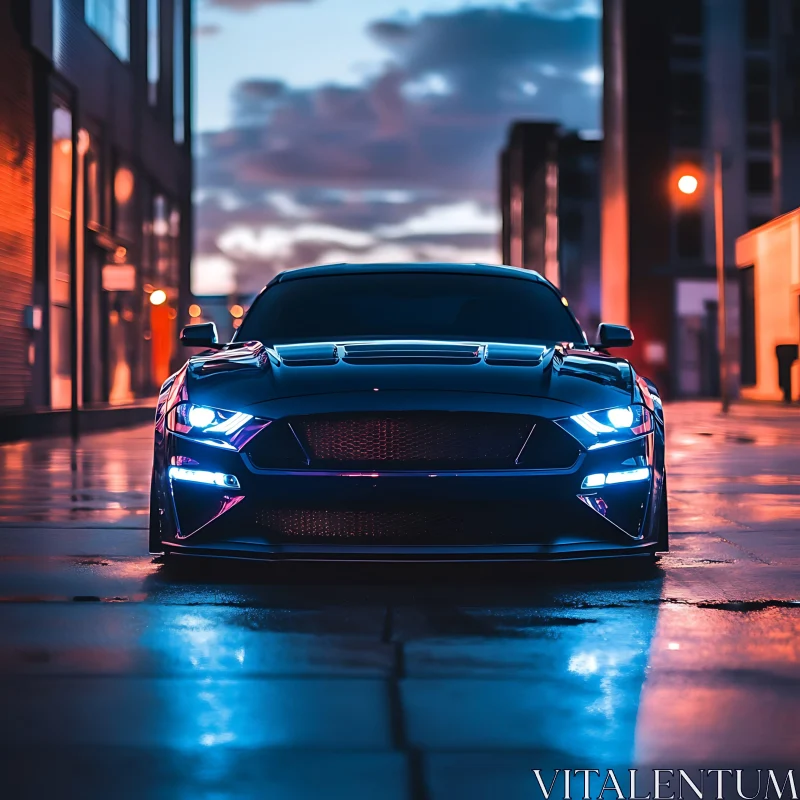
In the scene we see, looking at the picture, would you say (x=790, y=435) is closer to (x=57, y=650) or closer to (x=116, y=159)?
(x=57, y=650)

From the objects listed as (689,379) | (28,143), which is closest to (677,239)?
(689,379)

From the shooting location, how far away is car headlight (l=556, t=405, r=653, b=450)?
588 centimetres

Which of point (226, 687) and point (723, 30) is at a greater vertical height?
point (723, 30)

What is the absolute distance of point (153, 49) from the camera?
184ft

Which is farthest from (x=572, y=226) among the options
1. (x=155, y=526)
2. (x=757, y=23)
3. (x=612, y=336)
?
(x=155, y=526)

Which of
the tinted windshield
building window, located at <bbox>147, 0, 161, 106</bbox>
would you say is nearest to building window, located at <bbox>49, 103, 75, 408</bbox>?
building window, located at <bbox>147, 0, 161, 106</bbox>

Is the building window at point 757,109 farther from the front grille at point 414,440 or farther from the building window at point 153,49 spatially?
the front grille at point 414,440

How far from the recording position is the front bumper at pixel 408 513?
225 inches

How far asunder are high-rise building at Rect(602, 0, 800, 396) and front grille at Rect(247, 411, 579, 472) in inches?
2392

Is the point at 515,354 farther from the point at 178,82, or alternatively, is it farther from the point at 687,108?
the point at 687,108

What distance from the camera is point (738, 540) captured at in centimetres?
805

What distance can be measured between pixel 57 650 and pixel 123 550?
279 cm

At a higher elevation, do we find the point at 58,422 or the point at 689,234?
the point at 689,234

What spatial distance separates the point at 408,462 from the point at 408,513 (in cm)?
20
